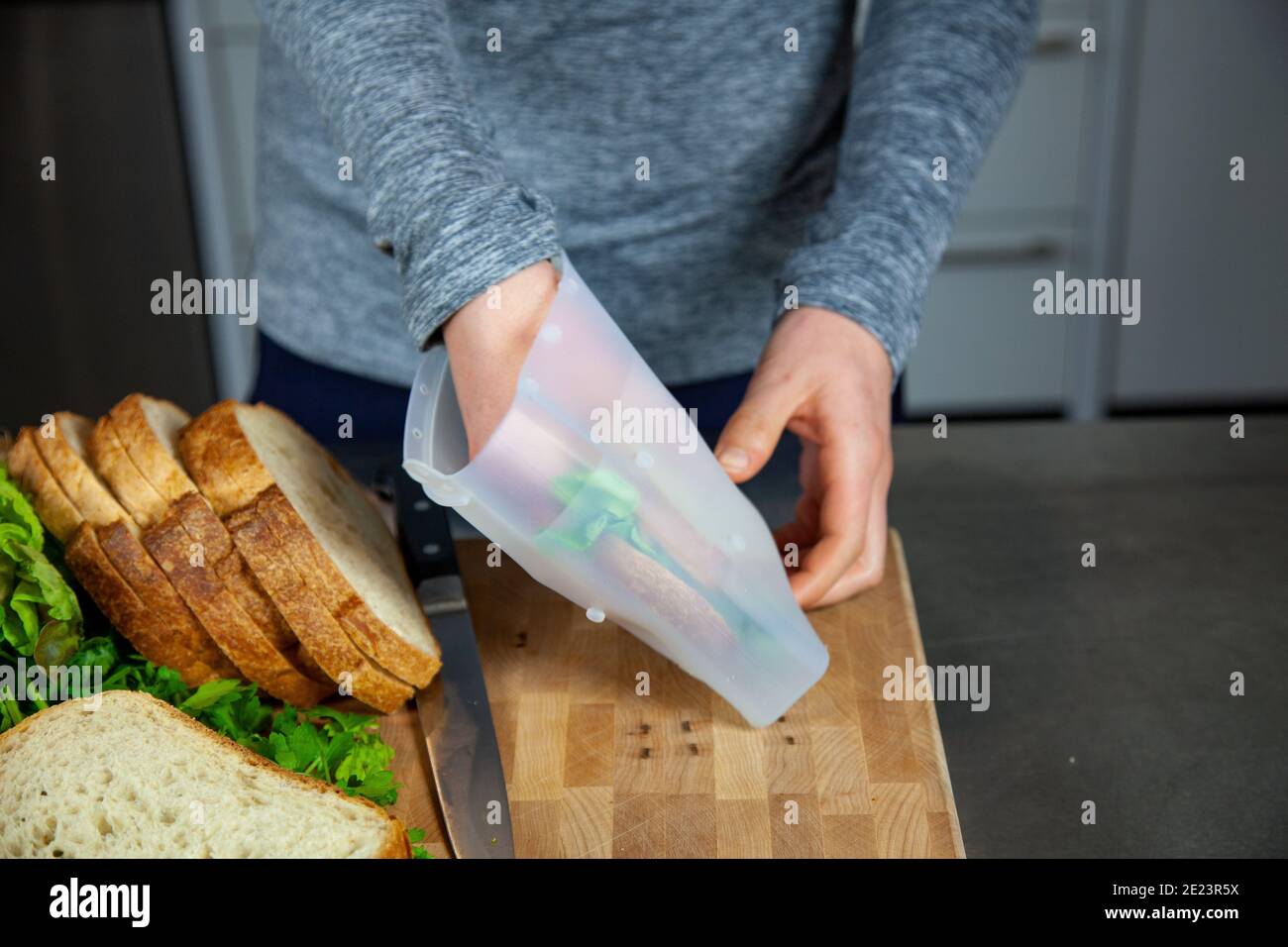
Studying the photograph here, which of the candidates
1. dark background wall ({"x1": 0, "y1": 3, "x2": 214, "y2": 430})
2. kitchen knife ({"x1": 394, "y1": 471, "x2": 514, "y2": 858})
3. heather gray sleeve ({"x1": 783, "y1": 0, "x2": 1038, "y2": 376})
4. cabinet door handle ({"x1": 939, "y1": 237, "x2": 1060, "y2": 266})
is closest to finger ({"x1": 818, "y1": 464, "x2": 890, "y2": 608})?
heather gray sleeve ({"x1": 783, "y1": 0, "x2": 1038, "y2": 376})

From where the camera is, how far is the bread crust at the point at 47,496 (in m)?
0.88

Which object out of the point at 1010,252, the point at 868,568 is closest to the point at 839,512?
the point at 868,568

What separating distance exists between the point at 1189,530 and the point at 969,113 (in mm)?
424

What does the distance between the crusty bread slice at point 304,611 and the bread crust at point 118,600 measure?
78 millimetres

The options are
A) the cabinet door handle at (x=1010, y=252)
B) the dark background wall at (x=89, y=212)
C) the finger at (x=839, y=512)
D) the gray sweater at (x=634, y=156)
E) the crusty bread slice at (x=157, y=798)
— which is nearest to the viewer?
the crusty bread slice at (x=157, y=798)

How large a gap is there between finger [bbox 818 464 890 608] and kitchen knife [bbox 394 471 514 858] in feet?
0.94

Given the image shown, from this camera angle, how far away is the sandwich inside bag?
A: 2.39 feet

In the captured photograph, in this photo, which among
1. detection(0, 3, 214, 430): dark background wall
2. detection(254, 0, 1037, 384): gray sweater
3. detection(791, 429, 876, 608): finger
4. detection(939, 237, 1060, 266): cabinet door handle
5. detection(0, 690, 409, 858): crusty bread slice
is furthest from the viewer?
detection(939, 237, 1060, 266): cabinet door handle

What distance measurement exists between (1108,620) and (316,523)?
638 millimetres

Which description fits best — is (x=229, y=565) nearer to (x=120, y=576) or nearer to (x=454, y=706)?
(x=120, y=576)

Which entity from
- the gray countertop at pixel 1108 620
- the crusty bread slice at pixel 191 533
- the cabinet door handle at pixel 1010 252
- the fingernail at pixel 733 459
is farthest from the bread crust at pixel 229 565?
the cabinet door handle at pixel 1010 252

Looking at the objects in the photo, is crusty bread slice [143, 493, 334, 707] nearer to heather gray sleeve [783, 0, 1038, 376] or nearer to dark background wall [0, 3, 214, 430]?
heather gray sleeve [783, 0, 1038, 376]

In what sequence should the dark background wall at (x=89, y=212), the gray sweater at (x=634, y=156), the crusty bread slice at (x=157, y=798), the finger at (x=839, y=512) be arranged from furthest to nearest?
the dark background wall at (x=89, y=212)
the finger at (x=839, y=512)
the gray sweater at (x=634, y=156)
the crusty bread slice at (x=157, y=798)

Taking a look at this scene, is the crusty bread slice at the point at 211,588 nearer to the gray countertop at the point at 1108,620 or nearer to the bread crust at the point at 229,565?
the bread crust at the point at 229,565
